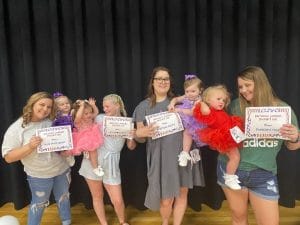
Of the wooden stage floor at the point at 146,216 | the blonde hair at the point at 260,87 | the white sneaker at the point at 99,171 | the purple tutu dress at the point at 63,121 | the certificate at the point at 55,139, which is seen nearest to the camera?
the blonde hair at the point at 260,87

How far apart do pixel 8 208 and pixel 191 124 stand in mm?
2533

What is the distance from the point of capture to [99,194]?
3.34m

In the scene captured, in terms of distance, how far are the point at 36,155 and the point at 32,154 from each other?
0.03 meters

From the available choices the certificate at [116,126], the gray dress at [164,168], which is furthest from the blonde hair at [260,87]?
the certificate at [116,126]

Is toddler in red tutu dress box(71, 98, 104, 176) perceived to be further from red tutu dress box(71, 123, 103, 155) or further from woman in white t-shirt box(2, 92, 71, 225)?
woman in white t-shirt box(2, 92, 71, 225)

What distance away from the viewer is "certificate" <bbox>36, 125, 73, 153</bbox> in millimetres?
2865

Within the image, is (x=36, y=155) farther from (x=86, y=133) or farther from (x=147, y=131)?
(x=147, y=131)

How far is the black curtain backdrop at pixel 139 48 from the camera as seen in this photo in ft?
12.1

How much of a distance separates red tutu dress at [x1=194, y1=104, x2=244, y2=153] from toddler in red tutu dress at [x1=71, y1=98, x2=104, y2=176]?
0.95 m

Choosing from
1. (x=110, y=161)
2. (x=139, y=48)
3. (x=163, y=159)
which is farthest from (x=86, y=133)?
(x=139, y=48)

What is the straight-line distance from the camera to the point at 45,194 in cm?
307

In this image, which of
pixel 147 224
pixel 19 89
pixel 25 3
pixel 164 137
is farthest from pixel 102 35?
pixel 147 224

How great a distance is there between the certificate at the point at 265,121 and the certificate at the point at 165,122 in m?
0.62

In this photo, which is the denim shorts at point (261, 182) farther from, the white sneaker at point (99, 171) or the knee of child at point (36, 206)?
the knee of child at point (36, 206)
